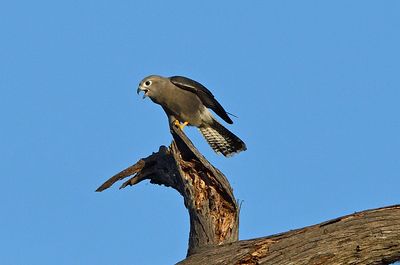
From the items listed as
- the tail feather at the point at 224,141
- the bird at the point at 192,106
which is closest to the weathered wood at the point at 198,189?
the bird at the point at 192,106

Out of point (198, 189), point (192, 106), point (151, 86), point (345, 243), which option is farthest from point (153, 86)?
point (345, 243)

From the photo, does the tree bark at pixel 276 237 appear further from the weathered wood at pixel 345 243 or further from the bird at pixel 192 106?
the bird at pixel 192 106

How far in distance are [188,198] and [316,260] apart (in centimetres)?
188

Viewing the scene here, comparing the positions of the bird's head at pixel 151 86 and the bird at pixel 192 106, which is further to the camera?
the bird's head at pixel 151 86

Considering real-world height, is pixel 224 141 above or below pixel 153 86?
below

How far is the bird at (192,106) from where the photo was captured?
11102mm

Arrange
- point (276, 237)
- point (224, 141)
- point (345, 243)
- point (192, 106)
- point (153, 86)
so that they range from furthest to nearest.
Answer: point (224, 141), point (153, 86), point (192, 106), point (276, 237), point (345, 243)

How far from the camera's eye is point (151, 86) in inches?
447

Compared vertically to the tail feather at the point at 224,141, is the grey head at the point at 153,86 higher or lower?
higher

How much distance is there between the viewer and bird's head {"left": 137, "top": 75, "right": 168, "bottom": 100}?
11281 mm

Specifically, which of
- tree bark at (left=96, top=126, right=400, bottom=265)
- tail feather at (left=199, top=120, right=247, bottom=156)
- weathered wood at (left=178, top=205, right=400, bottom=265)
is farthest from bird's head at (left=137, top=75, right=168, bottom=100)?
weathered wood at (left=178, top=205, right=400, bottom=265)

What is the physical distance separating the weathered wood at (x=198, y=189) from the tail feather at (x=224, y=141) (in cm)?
348

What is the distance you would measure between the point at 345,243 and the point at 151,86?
Result: 6.07 m

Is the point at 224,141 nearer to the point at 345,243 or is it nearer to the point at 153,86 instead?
the point at 153,86
